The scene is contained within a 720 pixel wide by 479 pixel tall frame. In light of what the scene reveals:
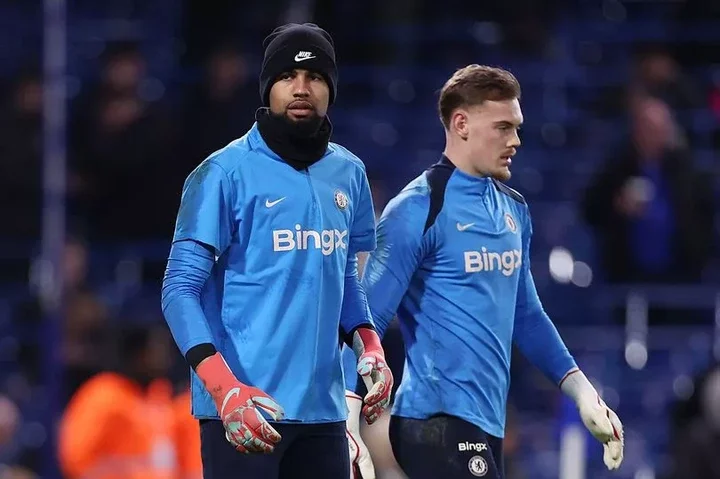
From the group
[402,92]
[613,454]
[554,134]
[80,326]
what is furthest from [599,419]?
[402,92]

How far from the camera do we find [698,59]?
39.9ft

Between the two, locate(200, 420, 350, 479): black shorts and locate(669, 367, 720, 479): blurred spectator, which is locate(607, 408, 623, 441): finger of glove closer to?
locate(200, 420, 350, 479): black shorts

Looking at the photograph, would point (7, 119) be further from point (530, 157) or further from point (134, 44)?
point (530, 157)

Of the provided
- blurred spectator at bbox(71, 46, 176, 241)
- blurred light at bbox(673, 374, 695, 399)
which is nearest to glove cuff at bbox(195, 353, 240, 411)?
blurred light at bbox(673, 374, 695, 399)

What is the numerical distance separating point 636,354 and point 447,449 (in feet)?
18.2

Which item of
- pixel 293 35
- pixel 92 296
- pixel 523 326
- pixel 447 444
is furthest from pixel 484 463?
pixel 92 296

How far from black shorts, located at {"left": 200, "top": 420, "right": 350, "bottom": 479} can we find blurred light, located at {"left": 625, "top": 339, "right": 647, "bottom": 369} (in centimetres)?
629

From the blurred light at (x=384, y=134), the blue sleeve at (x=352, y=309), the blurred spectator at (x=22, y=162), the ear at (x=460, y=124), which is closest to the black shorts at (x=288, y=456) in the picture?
the blue sleeve at (x=352, y=309)

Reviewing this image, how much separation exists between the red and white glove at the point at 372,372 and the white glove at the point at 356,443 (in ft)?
1.47

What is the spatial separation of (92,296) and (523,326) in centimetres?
538

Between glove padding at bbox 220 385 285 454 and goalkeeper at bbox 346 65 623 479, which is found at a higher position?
goalkeeper at bbox 346 65 623 479

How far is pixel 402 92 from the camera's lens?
1221 centimetres

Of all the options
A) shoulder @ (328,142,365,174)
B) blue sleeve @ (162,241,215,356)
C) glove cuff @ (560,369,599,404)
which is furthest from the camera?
glove cuff @ (560,369,599,404)

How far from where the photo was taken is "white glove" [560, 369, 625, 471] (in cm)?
543
